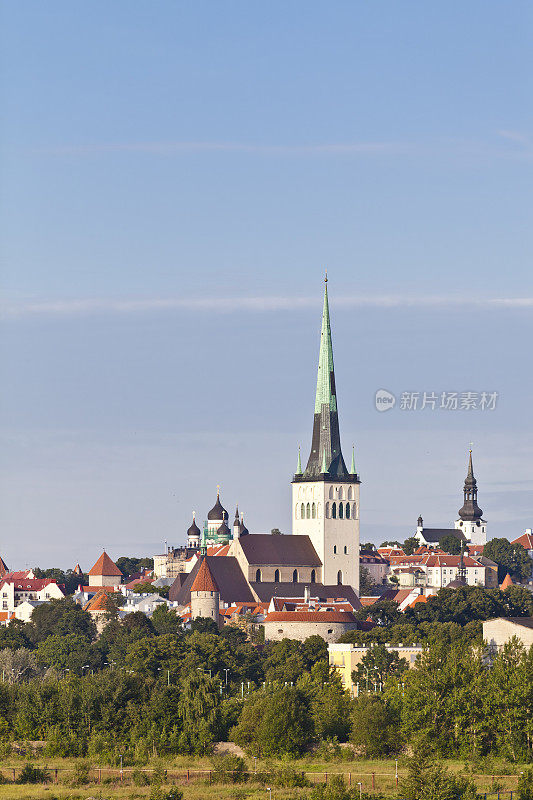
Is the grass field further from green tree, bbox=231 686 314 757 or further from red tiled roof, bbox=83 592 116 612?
red tiled roof, bbox=83 592 116 612

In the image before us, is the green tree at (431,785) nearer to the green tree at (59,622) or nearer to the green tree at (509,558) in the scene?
the green tree at (59,622)

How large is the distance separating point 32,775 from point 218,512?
11903 centimetres

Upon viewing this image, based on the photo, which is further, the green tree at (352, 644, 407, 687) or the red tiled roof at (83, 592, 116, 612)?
the red tiled roof at (83, 592, 116, 612)

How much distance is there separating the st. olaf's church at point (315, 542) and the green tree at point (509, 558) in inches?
1586

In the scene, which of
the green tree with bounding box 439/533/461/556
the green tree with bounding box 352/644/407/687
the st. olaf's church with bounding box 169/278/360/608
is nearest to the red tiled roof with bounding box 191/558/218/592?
the st. olaf's church with bounding box 169/278/360/608

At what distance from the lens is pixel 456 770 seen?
232ft

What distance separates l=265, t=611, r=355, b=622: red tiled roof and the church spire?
1027 inches

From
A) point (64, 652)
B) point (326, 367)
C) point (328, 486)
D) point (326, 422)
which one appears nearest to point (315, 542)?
point (328, 486)

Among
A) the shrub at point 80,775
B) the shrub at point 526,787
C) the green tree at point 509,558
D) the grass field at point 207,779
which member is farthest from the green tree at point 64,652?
the green tree at point 509,558

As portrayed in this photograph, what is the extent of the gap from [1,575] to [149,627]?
205 feet

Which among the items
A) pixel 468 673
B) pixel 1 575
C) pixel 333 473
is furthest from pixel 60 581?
pixel 468 673

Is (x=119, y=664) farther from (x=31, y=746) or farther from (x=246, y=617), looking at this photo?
(x=31, y=746)

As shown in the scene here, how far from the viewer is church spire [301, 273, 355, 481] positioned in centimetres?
15300

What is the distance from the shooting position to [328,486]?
153 metres
